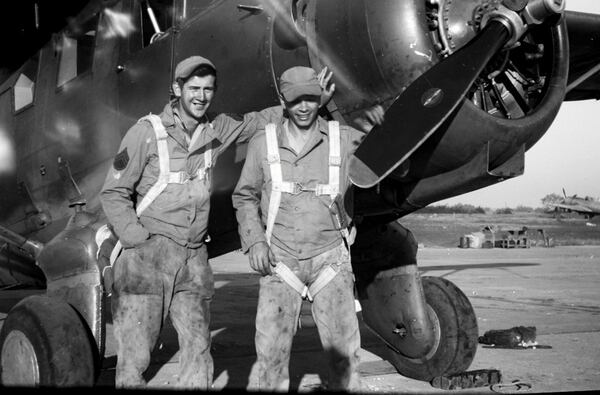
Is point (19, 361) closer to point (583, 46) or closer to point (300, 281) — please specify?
point (300, 281)

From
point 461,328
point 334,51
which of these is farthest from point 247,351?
point 334,51

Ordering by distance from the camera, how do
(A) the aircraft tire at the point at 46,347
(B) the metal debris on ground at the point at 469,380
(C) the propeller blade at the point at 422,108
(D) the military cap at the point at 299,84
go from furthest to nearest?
(B) the metal debris on ground at the point at 469,380
(A) the aircraft tire at the point at 46,347
(D) the military cap at the point at 299,84
(C) the propeller blade at the point at 422,108

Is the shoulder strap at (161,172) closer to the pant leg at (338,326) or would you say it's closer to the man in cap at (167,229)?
the man in cap at (167,229)

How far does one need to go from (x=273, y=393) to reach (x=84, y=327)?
1471 mm

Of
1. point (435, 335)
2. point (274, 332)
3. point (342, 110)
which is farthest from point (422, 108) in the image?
point (435, 335)

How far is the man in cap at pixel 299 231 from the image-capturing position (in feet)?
10.9

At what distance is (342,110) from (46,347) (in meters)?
2.12

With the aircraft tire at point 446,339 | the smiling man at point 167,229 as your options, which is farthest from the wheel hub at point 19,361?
the aircraft tire at point 446,339

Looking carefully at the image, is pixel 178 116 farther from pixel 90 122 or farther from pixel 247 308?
pixel 247 308

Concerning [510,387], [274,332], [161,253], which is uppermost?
[161,253]

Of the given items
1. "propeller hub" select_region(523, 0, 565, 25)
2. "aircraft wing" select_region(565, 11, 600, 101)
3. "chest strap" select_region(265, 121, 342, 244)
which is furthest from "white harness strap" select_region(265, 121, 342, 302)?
"aircraft wing" select_region(565, 11, 600, 101)

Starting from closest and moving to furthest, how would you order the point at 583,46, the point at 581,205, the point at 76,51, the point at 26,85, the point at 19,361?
the point at 19,361 < the point at 583,46 < the point at 76,51 < the point at 26,85 < the point at 581,205

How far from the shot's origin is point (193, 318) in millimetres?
3572

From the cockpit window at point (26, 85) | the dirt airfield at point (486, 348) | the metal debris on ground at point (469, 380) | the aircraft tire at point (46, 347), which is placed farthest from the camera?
the cockpit window at point (26, 85)
